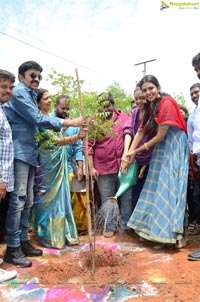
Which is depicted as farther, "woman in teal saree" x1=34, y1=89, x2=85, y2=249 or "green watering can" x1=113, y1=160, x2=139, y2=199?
"green watering can" x1=113, y1=160, x2=139, y2=199

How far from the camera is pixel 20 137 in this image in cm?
318

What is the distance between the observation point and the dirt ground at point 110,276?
2.44 meters

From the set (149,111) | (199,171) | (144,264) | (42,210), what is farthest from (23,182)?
(199,171)

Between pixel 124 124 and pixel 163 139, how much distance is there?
837mm

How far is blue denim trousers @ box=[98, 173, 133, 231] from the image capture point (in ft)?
13.8

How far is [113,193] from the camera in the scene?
4.37 m

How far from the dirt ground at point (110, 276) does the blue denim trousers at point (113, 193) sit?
0.57 meters

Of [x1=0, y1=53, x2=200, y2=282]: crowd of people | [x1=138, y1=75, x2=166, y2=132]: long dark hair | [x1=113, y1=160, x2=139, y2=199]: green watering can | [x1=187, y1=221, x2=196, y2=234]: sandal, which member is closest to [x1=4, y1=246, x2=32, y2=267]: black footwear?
[x1=0, y1=53, x2=200, y2=282]: crowd of people

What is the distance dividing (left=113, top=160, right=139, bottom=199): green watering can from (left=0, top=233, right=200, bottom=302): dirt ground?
2.36 feet

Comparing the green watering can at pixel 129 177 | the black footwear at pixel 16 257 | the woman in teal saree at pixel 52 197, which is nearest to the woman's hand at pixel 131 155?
the green watering can at pixel 129 177

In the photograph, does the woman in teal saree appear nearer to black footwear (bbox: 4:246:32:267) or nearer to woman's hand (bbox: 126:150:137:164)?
black footwear (bbox: 4:246:32:267)

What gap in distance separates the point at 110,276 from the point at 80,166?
1.67 metres

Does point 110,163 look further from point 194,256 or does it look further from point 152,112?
point 194,256

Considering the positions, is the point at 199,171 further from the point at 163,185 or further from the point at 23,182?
the point at 23,182
